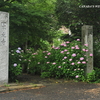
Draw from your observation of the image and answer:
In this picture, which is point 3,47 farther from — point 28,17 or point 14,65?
point 28,17

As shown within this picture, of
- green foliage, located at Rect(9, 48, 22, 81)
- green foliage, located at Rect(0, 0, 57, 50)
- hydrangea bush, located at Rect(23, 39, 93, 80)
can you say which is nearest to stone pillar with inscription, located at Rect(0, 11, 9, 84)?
green foliage, located at Rect(9, 48, 22, 81)

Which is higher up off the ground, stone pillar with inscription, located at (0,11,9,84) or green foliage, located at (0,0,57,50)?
green foliage, located at (0,0,57,50)

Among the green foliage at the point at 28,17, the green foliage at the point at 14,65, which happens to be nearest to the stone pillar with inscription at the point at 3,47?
the green foliage at the point at 14,65

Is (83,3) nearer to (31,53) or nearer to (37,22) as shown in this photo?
(37,22)

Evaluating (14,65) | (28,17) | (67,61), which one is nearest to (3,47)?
(14,65)

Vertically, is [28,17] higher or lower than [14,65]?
higher

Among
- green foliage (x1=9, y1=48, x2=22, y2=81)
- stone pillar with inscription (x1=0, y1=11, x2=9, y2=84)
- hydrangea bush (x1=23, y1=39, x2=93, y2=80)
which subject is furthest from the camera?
hydrangea bush (x1=23, y1=39, x2=93, y2=80)

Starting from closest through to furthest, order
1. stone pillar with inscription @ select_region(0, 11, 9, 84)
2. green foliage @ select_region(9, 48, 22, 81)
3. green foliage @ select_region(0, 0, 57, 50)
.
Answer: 1. stone pillar with inscription @ select_region(0, 11, 9, 84)
2. green foliage @ select_region(9, 48, 22, 81)
3. green foliage @ select_region(0, 0, 57, 50)

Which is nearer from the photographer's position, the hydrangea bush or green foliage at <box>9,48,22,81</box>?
green foliage at <box>9,48,22,81</box>

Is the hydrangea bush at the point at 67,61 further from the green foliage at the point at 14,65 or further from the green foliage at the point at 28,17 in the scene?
the green foliage at the point at 28,17

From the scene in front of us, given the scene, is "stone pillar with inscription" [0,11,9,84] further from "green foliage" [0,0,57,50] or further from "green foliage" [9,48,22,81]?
"green foliage" [0,0,57,50]

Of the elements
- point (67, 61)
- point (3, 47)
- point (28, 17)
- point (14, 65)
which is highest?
point (28, 17)

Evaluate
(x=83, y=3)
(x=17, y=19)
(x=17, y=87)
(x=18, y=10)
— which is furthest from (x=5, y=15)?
(x=83, y=3)

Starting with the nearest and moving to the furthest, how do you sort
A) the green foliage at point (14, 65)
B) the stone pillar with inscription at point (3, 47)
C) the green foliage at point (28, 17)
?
the stone pillar with inscription at point (3, 47), the green foliage at point (14, 65), the green foliage at point (28, 17)
